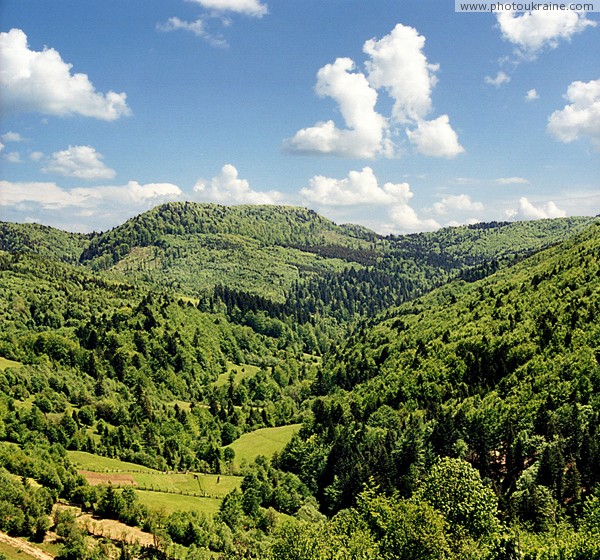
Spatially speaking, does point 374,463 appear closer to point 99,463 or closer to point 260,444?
point 260,444

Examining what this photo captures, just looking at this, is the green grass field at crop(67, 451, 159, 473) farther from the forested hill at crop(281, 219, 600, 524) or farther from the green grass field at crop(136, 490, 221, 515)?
the forested hill at crop(281, 219, 600, 524)

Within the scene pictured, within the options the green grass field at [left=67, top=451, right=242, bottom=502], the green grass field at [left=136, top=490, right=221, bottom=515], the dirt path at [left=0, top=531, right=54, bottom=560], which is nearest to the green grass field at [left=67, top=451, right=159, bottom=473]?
the green grass field at [left=67, top=451, right=242, bottom=502]

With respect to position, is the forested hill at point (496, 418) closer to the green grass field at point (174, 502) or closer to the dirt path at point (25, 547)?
the green grass field at point (174, 502)

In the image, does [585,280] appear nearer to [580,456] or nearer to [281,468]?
[580,456]

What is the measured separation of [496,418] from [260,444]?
92976mm

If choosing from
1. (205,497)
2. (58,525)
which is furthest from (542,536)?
(205,497)

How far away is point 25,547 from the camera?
84.4 metres

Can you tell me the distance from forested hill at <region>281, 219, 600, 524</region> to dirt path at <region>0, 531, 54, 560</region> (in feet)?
185

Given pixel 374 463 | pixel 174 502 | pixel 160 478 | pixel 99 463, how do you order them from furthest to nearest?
pixel 99 463, pixel 160 478, pixel 374 463, pixel 174 502

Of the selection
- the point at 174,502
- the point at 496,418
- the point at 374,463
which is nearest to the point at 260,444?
the point at 174,502

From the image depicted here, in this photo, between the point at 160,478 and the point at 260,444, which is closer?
the point at 160,478

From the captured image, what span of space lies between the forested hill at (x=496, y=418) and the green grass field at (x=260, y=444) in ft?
40.3

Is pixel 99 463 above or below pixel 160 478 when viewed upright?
above

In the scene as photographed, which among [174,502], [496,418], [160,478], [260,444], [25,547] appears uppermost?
[496,418]
